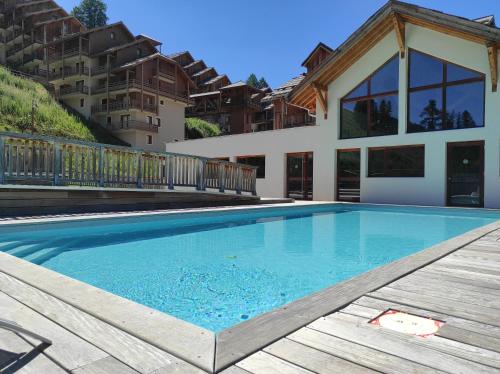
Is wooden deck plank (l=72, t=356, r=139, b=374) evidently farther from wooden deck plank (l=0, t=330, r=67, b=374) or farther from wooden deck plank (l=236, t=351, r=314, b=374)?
wooden deck plank (l=236, t=351, r=314, b=374)

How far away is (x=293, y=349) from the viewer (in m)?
1.58

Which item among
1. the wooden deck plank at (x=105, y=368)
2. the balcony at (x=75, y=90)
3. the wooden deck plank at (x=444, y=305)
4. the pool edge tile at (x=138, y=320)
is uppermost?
the balcony at (x=75, y=90)

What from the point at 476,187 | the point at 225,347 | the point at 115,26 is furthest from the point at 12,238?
the point at 115,26

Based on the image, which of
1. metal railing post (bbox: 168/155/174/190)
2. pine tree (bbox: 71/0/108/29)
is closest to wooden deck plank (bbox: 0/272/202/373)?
metal railing post (bbox: 168/155/174/190)

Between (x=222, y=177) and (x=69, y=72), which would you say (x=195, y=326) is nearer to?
(x=222, y=177)

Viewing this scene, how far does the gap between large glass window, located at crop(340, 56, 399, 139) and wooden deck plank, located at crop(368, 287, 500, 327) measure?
38.9ft

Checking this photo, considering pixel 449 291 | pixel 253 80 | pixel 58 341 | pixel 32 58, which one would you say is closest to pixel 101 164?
pixel 58 341

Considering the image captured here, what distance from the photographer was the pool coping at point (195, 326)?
155cm

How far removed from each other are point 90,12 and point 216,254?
2377 inches

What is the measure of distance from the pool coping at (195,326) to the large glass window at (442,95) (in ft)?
36.4

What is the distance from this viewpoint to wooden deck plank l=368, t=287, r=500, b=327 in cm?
200

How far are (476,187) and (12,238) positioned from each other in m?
12.1

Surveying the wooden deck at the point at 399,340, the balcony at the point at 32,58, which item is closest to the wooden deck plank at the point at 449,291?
the wooden deck at the point at 399,340

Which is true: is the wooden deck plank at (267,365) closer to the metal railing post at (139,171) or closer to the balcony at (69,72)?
the metal railing post at (139,171)
